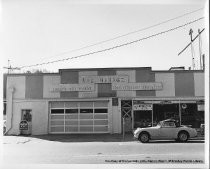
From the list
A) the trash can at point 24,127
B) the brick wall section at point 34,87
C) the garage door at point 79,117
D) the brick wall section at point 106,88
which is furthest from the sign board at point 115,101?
the trash can at point 24,127

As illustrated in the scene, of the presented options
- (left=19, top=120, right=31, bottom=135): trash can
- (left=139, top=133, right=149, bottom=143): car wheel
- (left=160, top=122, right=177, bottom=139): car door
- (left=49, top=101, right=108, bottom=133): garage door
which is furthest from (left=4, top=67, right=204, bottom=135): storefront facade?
Answer: (left=160, top=122, right=177, bottom=139): car door

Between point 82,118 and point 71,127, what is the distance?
40.5 inches

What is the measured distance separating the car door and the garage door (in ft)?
23.3

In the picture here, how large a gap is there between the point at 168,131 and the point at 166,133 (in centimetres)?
15

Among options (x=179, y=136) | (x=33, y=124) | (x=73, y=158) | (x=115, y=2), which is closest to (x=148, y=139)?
(x=179, y=136)

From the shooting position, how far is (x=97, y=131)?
2317cm

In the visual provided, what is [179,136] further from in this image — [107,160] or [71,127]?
[71,127]

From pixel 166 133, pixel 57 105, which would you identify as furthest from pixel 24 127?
pixel 166 133

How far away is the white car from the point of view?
1658 cm

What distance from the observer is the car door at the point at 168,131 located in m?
16.6

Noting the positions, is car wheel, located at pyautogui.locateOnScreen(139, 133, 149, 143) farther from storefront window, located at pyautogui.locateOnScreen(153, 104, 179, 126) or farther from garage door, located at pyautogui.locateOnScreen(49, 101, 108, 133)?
garage door, located at pyautogui.locateOnScreen(49, 101, 108, 133)

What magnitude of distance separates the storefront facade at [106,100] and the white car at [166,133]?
240 inches

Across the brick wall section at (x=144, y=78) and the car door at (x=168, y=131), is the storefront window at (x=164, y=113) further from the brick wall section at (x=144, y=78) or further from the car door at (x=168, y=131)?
the car door at (x=168, y=131)

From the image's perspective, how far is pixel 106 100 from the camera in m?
23.1
